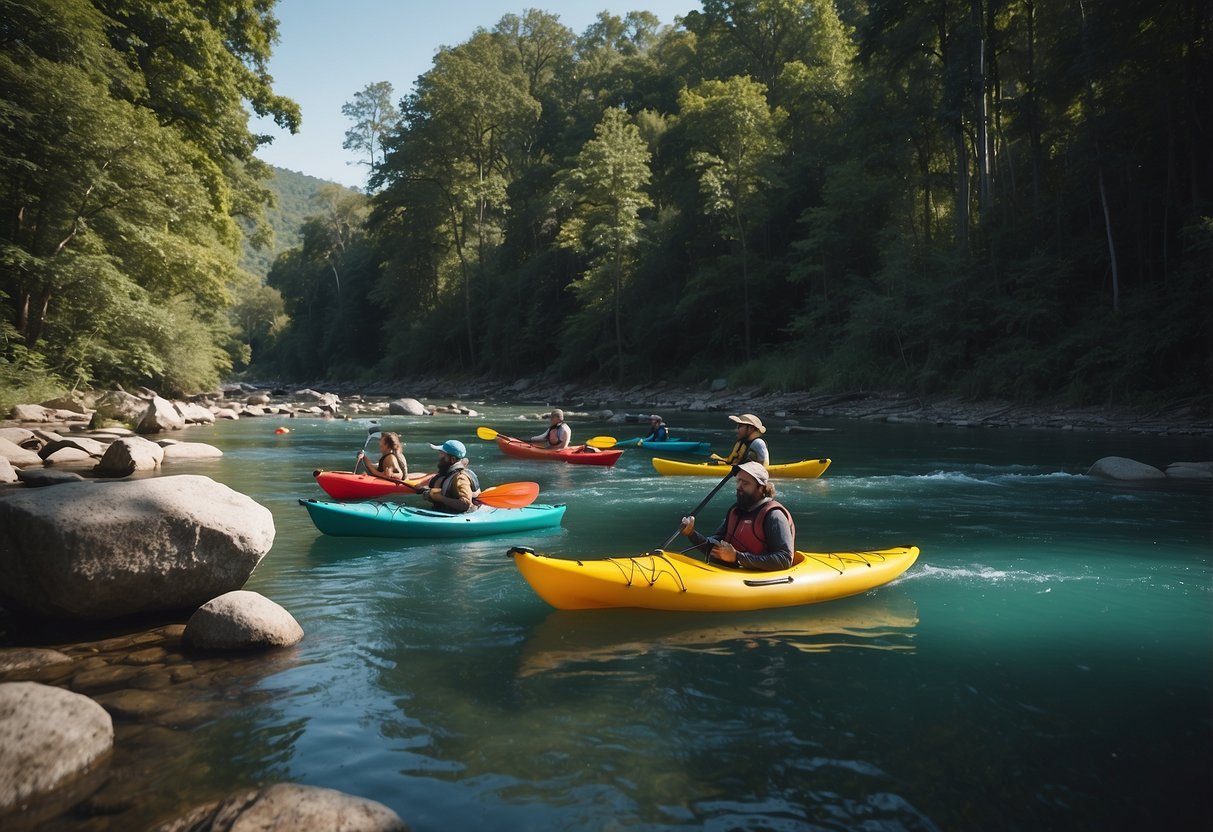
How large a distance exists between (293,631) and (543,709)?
183 cm

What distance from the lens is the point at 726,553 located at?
18.0 ft

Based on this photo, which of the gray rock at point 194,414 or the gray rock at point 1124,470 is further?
the gray rock at point 194,414

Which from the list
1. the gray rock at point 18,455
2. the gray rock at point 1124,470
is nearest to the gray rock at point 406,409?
the gray rock at point 18,455

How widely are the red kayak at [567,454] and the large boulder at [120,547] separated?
874 centimetres

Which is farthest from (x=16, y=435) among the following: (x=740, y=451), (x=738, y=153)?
(x=738, y=153)

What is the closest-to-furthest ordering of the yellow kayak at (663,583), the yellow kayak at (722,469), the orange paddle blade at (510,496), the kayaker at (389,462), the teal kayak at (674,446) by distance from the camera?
1. the yellow kayak at (663,583)
2. the orange paddle blade at (510,496)
3. the kayaker at (389,462)
4. the yellow kayak at (722,469)
5. the teal kayak at (674,446)

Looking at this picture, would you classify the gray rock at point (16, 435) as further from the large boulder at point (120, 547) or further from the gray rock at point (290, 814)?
the gray rock at point (290, 814)

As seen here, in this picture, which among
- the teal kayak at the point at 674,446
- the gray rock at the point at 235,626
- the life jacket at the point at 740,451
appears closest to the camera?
the gray rock at the point at 235,626

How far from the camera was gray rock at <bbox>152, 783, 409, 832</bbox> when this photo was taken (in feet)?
8.55

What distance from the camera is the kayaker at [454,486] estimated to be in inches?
317

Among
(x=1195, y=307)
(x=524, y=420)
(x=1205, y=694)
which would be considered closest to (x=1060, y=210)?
(x=1195, y=307)

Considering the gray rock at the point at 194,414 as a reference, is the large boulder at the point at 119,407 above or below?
above

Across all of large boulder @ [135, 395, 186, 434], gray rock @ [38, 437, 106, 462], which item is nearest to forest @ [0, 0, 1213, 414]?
large boulder @ [135, 395, 186, 434]

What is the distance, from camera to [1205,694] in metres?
4.11
